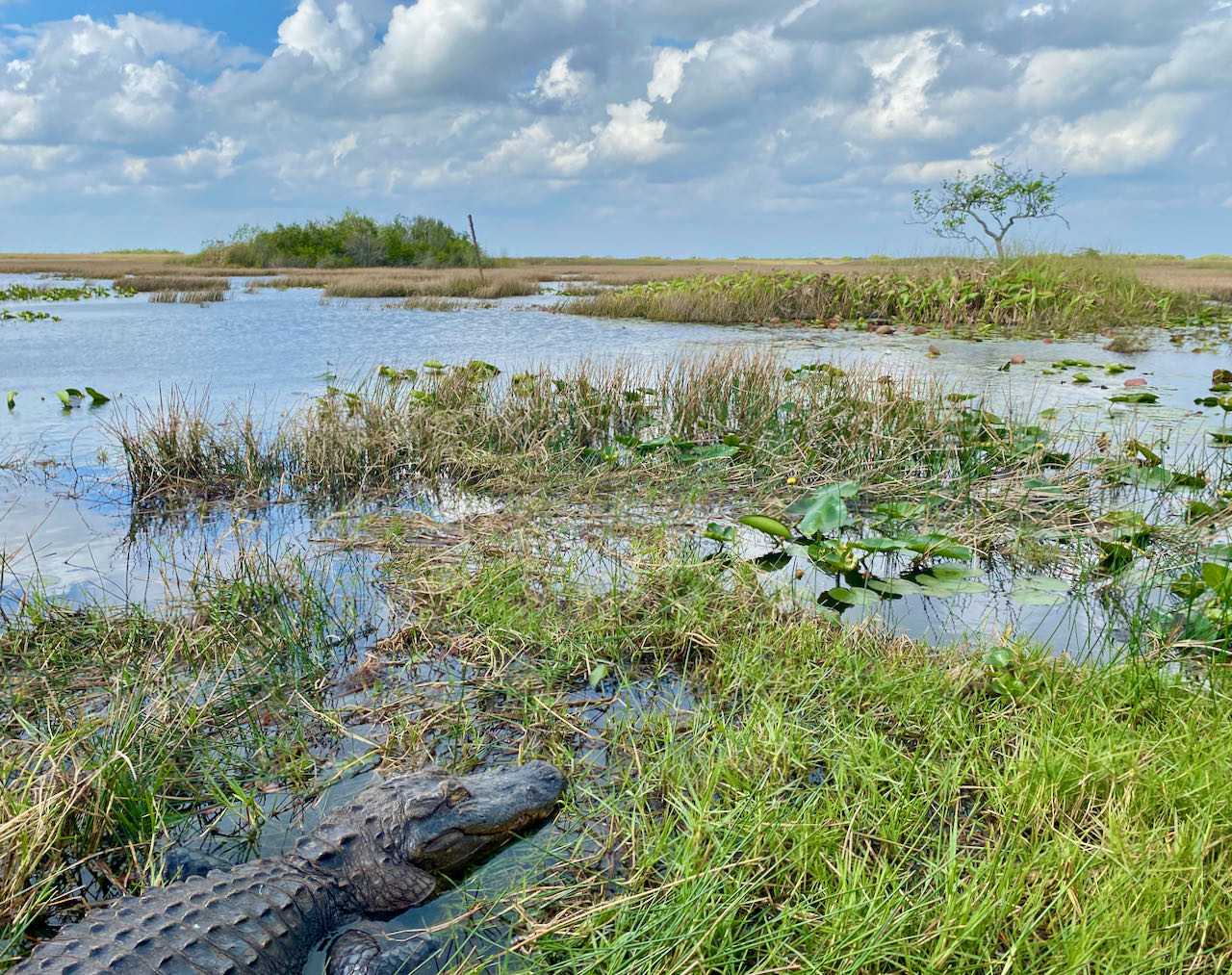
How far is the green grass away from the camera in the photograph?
1462cm

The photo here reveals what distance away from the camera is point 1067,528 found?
14.3ft

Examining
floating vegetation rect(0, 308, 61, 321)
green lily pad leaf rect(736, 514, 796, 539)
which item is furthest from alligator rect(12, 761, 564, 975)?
floating vegetation rect(0, 308, 61, 321)

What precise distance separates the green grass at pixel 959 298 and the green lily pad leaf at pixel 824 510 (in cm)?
1125

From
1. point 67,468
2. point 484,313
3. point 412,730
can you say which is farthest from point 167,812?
point 484,313

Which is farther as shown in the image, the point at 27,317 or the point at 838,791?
the point at 27,317

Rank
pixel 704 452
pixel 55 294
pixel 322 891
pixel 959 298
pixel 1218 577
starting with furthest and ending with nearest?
pixel 55 294 < pixel 959 298 < pixel 704 452 < pixel 1218 577 < pixel 322 891

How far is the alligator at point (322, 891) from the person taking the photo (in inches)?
A: 62.7

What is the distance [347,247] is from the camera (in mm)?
42562

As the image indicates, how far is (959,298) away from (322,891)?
15.6 meters

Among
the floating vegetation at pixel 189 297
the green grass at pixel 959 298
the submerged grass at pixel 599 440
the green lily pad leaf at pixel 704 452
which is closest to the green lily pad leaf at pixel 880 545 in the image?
the submerged grass at pixel 599 440

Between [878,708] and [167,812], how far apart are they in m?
2.23

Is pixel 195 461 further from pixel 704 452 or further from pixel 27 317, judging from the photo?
pixel 27 317

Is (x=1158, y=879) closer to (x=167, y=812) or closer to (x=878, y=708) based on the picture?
(x=878, y=708)

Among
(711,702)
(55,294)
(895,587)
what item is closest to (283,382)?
(895,587)
